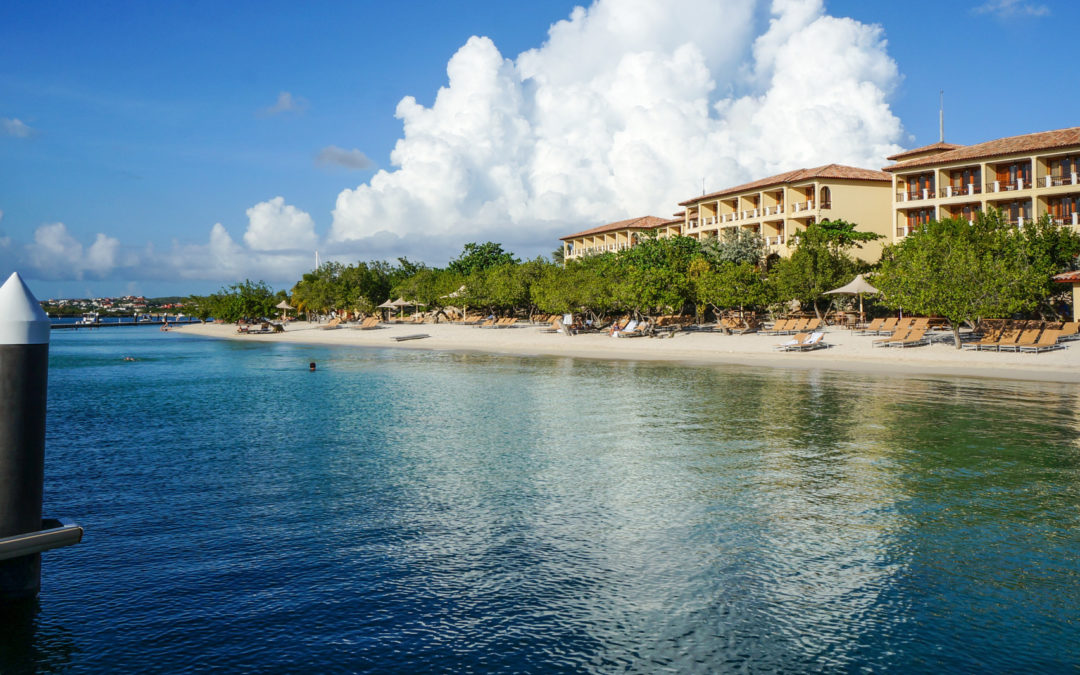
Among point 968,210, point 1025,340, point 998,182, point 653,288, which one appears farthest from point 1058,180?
point 1025,340

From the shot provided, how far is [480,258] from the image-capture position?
79.7 m

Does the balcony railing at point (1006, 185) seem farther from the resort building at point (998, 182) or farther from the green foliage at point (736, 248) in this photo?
the green foliage at point (736, 248)

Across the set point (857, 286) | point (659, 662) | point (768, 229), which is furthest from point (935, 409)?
point (768, 229)

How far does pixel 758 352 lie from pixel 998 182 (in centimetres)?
2750

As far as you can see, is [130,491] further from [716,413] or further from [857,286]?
[857,286]

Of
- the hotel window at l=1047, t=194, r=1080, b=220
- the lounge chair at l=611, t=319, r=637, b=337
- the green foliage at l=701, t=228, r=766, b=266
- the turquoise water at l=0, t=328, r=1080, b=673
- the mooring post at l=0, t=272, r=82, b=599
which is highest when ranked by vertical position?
the hotel window at l=1047, t=194, r=1080, b=220

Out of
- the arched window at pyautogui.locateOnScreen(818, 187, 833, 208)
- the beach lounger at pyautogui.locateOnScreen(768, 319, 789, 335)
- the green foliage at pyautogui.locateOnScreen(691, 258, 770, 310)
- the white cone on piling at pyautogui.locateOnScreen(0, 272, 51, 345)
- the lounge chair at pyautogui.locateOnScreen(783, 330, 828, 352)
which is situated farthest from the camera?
the arched window at pyautogui.locateOnScreen(818, 187, 833, 208)

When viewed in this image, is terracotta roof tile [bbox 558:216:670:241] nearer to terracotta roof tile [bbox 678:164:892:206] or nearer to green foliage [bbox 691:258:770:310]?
terracotta roof tile [bbox 678:164:892:206]

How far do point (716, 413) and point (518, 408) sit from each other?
14.2 ft

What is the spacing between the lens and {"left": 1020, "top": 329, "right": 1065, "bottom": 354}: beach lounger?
24.7 metres

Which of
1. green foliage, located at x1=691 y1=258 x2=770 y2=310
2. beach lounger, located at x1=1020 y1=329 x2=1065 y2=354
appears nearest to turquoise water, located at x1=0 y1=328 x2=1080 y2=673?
beach lounger, located at x1=1020 y1=329 x2=1065 y2=354

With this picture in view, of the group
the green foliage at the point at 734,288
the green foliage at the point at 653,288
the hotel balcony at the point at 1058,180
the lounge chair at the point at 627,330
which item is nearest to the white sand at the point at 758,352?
the lounge chair at the point at 627,330

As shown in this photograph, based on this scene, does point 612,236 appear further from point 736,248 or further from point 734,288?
point 734,288

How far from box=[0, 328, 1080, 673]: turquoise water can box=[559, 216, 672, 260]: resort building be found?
216 feet
